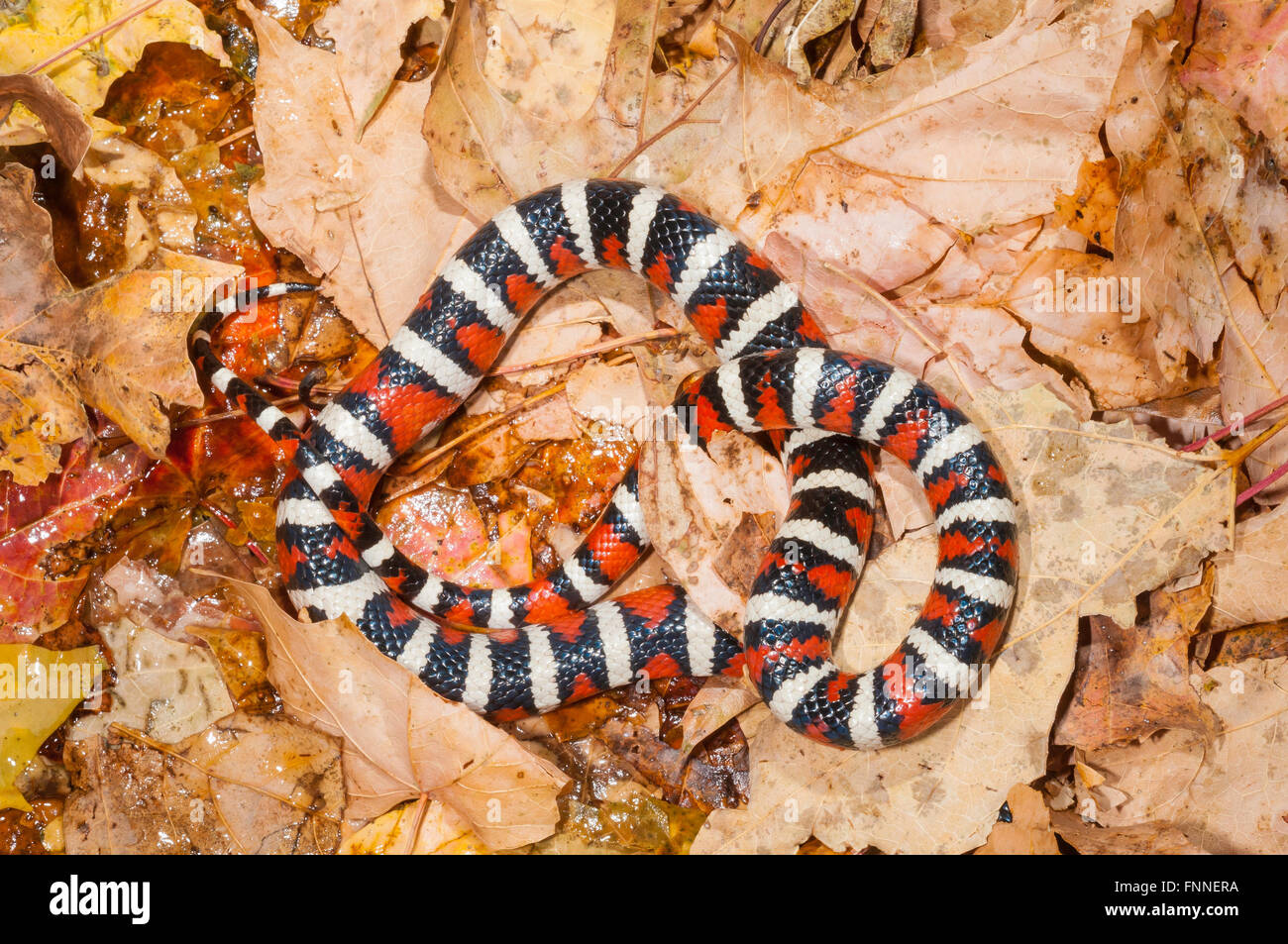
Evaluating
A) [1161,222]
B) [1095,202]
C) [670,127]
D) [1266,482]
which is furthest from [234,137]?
[1266,482]

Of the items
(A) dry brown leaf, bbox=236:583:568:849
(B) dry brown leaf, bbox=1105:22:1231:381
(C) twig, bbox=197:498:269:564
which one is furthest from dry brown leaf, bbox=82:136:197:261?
(B) dry brown leaf, bbox=1105:22:1231:381

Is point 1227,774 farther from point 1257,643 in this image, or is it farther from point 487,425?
point 487,425

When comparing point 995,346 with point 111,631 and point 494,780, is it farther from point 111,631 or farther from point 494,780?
point 111,631

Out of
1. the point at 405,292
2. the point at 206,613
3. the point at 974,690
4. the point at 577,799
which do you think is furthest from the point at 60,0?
the point at 974,690

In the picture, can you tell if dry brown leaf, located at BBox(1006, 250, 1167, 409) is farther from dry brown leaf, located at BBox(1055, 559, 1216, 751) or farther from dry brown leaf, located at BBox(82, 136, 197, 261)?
dry brown leaf, located at BBox(82, 136, 197, 261)

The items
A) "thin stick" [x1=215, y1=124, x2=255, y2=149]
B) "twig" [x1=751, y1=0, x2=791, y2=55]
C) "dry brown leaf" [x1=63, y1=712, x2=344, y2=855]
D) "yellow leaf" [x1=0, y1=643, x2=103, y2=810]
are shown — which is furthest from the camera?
"thin stick" [x1=215, y1=124, x2=255, y2=149]

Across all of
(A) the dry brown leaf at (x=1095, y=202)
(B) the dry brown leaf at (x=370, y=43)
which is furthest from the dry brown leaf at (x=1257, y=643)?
(B) the dry brown leaf at (x=370, y=43)

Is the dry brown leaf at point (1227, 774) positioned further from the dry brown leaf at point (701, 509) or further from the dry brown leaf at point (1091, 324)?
the dry brown leaf at point (701, 509)
